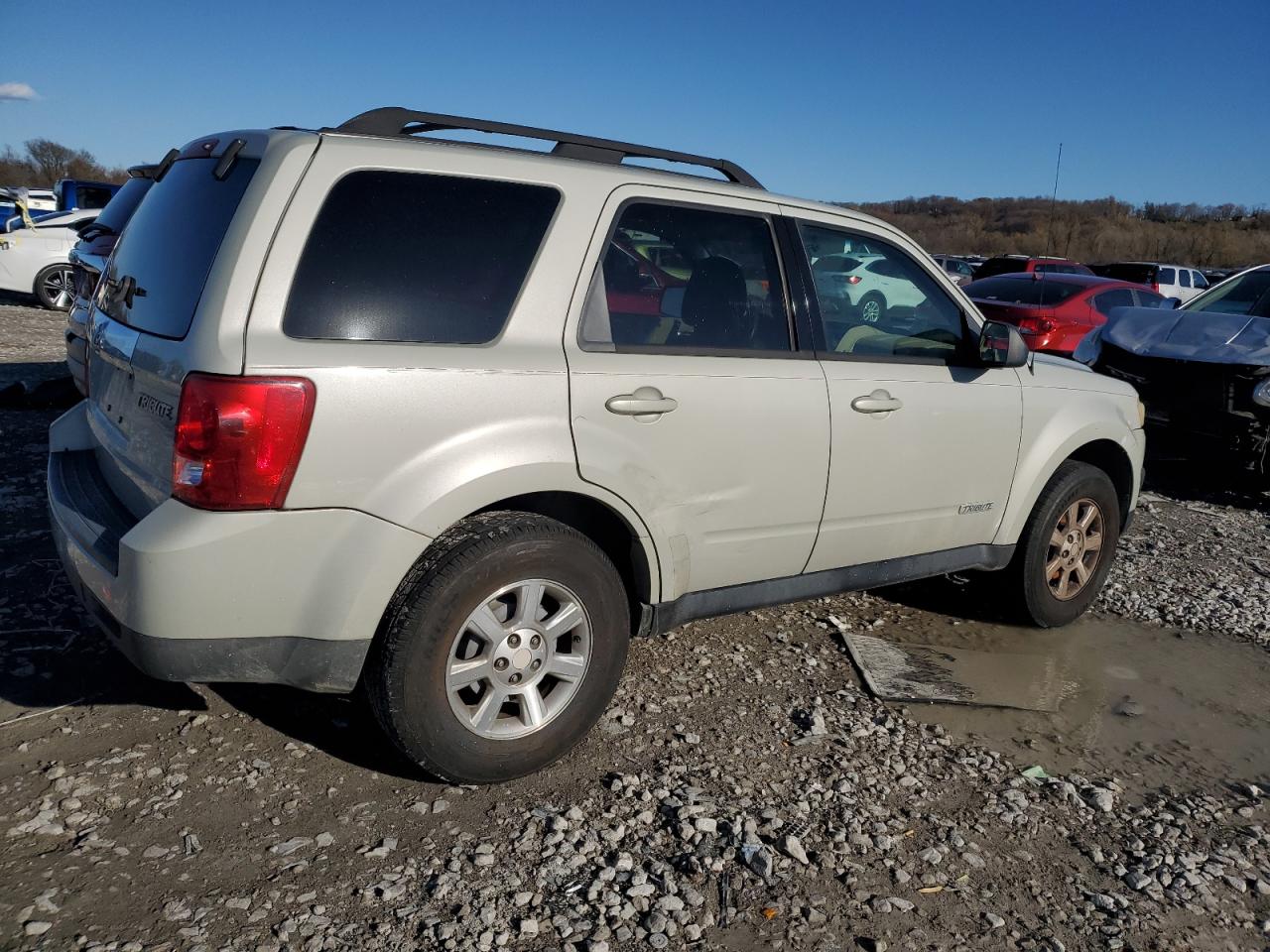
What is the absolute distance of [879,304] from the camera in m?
4.13

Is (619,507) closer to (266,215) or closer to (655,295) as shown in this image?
(655,295)

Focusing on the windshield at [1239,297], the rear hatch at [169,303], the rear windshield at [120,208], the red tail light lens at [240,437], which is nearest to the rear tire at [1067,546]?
the red tail light lens at [240,437]

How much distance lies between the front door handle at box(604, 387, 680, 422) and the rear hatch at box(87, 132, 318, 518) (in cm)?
110

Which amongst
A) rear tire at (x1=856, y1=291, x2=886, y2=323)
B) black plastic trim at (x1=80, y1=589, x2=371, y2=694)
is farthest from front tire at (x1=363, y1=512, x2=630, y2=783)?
rear tire at (x1=856, y1=291, x2=886, y2=323)

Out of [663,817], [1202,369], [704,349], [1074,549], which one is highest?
[704,349]

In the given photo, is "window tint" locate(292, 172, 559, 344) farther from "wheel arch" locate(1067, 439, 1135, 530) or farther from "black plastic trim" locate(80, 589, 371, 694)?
"wheel arch" locate(1067, 439, 1135, 530)

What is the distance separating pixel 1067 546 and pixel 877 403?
62.4 inches

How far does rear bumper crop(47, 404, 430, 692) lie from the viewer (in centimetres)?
260

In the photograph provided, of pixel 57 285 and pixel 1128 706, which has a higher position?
pixel 57 285

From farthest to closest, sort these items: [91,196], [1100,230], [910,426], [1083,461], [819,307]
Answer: [1100,230], [91,196], [1083,461], [910,426], [819,307]

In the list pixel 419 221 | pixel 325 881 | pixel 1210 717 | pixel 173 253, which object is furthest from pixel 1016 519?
pixel 173 253

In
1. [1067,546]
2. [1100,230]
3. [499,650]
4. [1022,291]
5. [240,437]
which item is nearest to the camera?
[240,437]

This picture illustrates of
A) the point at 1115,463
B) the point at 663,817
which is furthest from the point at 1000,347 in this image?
the point at 663,817

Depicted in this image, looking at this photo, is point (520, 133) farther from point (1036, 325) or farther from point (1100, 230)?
point (1100, 230)
